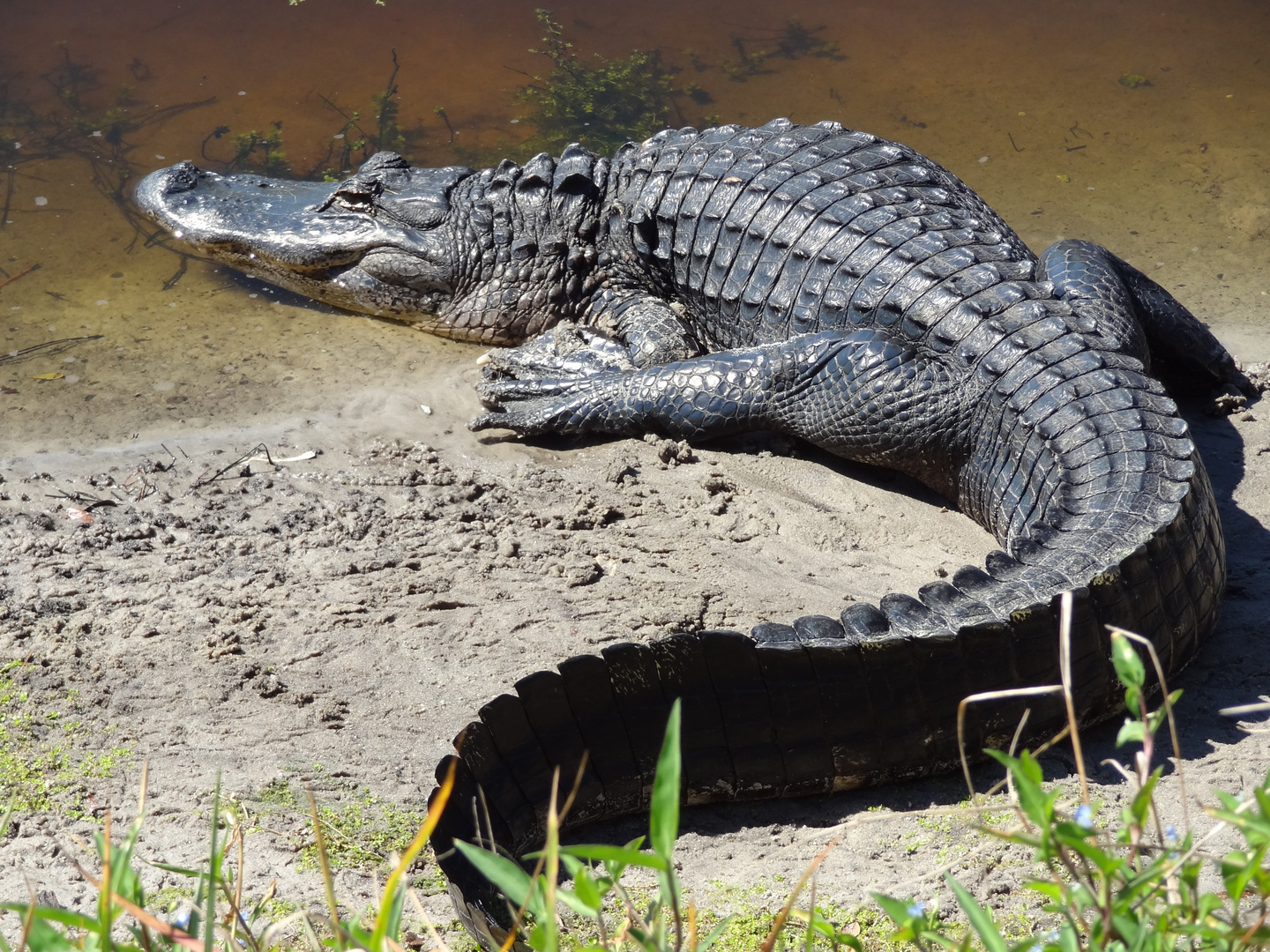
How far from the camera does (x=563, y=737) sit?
2.21 metres

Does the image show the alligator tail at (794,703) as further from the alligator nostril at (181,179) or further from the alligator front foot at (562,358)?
the alligator nostril at (181,179)

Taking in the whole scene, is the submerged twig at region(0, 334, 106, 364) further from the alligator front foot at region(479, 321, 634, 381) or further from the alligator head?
the alligator front foot at region(479, 321, 634, 381)

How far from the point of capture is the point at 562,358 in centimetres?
469

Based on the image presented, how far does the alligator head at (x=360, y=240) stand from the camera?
5250mm

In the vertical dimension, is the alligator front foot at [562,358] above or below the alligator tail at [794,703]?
below

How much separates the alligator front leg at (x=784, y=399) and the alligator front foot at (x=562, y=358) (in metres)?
0.22

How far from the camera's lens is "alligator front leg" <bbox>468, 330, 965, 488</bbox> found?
3.77 metres

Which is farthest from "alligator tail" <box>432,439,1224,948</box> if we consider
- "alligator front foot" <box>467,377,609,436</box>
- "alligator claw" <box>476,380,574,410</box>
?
"alligator claw" <box>476,380,574,410</box>

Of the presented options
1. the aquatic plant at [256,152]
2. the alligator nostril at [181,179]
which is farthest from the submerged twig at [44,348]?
the aquatic plant at [256,152]

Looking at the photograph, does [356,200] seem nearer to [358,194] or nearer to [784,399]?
[358,194]

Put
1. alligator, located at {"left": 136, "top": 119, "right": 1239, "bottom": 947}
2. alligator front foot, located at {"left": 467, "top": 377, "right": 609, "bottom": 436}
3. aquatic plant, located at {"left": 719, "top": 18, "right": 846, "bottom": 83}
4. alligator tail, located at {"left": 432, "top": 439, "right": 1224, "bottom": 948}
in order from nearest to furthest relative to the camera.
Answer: alligator tail, located at {"left": 432, "top": 439, "right": 1224, "bottom": 948}, alligator, located at {"left": 136, "top": 119, "right": 1239, "bottom": 947}, alligator front foot, located at {"left": 467, "top": 377, "right": 609, "bottom": 436}, aquatic plant, located at {"left": 719, "top": 18, "right": 846, "bottom": 83}

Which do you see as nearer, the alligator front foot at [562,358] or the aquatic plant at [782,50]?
the alligator front foot at [562,358]

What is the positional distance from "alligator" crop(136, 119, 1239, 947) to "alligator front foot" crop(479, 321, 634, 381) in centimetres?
2

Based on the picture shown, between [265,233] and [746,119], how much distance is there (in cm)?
316
